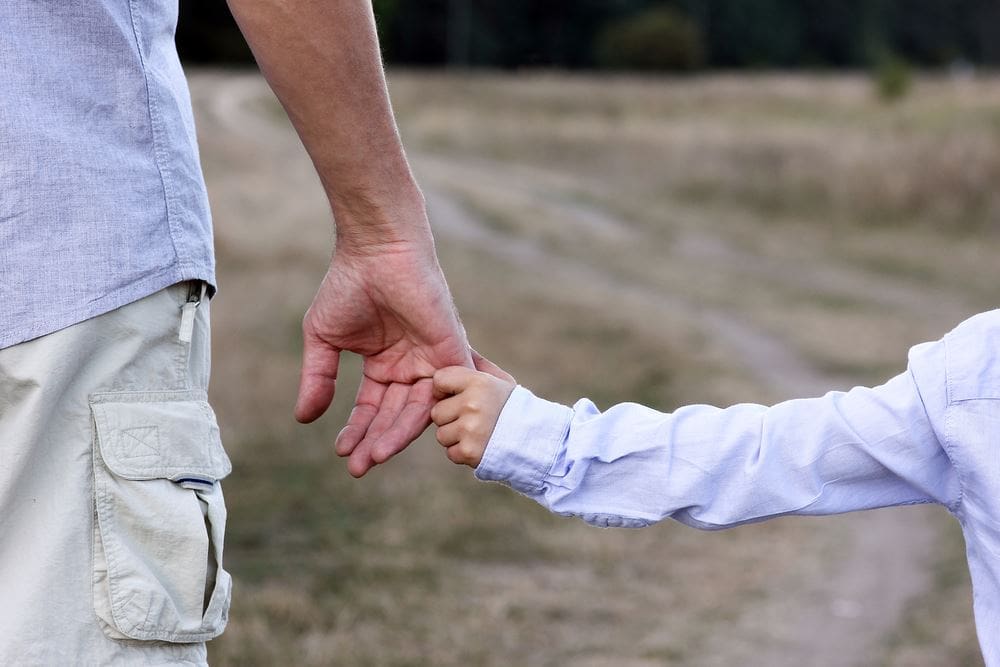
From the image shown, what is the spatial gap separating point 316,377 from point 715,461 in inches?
21.3

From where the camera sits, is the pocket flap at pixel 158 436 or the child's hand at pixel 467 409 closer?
the pocket flap at pixel 158 436

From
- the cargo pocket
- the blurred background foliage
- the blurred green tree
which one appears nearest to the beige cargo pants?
the cargo pocket

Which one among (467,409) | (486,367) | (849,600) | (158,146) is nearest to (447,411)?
(467,409)

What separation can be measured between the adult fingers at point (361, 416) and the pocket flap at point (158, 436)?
0.24 meters

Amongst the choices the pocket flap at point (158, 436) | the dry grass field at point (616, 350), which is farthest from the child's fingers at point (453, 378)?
the dry grass field at point (616, 350)

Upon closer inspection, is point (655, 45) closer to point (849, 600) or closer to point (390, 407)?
point (849, 600)

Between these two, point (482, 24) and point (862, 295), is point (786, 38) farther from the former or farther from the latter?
point (862, 295)

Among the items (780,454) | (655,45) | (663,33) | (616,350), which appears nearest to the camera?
(780,454)

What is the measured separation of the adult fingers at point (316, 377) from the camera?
1.62m

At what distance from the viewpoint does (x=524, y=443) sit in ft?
5.16

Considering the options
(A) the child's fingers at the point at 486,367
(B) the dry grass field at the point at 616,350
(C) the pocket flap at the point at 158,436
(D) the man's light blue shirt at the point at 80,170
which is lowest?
(B) the dry grass field at the point at 616,350

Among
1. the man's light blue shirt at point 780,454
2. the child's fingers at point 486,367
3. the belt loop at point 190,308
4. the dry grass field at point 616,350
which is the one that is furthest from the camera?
the dry grass field at point 616,350

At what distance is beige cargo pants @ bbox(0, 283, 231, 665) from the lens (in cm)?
123

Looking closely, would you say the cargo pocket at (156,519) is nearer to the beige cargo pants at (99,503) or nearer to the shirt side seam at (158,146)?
the beige cargo pants at (99,503)
